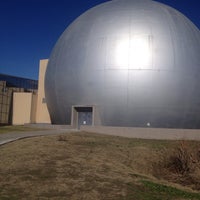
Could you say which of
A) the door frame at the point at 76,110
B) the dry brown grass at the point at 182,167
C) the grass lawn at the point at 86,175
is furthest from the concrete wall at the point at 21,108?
the dry brown grass at the point at 182,167

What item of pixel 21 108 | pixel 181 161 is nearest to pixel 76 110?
pixel 21 108

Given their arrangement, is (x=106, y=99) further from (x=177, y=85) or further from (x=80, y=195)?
(x=80, y=195)

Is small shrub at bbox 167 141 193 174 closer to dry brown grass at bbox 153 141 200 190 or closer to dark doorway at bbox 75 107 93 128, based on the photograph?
dry brown grass at bbox 153 141 200 190

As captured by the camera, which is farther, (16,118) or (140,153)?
(16,118)

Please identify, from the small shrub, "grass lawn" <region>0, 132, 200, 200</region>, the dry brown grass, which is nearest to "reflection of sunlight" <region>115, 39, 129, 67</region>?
"grass lawn" <region>0, 132, 200, 200</region>

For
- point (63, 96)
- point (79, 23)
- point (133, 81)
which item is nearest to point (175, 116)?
point (133, 81)

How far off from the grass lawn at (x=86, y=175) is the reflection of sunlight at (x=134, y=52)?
37.0ft

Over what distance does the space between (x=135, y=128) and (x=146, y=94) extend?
2.98 m

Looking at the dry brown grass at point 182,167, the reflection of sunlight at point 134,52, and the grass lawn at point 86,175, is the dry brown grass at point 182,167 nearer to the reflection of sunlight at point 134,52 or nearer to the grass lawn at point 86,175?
the grass lawn at point 86,175

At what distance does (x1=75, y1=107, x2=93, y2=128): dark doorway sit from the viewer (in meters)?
28.7

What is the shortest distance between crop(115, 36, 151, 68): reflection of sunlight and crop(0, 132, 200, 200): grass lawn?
1128 centimetres

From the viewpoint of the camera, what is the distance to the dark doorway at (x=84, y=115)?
28.7 m

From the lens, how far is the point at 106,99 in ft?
88.2

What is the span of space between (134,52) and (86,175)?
58.6ft
